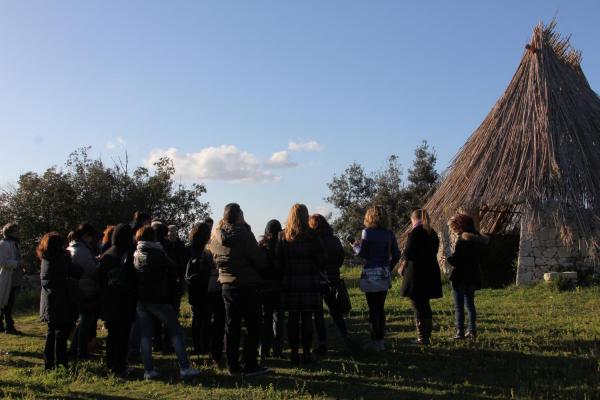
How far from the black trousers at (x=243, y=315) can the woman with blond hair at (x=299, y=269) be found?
1.38 feet

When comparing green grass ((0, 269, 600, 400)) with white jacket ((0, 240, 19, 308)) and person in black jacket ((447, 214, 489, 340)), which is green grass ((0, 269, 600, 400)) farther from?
white jacket ((0, 240, 19, 308))

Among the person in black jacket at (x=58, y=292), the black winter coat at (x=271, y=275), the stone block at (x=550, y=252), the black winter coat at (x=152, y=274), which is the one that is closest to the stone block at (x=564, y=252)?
the stone block at (x=550, y=252)

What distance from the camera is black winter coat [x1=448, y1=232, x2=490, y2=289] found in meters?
7.59

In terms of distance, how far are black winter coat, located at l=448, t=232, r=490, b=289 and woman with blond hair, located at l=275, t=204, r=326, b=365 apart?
6.64 feet

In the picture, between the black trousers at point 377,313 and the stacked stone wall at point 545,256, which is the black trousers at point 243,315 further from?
the stacked stone wall at point 545,256

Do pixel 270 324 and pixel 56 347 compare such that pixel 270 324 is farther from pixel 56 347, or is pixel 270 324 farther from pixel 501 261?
pixel 501 261

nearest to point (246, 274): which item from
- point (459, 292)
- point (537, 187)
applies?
point (459, 292)

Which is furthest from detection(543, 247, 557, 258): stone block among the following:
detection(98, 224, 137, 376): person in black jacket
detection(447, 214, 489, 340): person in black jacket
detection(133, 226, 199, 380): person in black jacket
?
detection(98, 224, 137, 376): person in black jacket

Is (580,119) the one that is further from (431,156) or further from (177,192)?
(431,156)

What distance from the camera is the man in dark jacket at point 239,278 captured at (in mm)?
6234

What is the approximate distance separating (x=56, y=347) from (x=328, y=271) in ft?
11.1

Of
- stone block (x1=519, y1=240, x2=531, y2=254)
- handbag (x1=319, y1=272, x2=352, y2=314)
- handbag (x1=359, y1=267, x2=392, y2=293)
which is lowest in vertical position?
handbag (x1=319, y1=272, x2=352, y2=314)

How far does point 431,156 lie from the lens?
1337 inches

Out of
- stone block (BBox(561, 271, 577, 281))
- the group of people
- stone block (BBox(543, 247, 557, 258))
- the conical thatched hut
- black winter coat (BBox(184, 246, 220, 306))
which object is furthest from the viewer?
stone block (BBox(543, 247, 557, 258))
